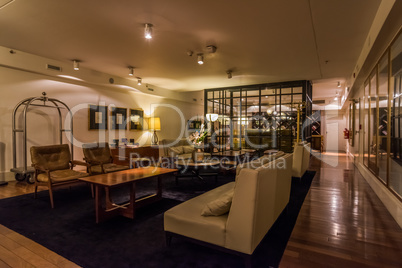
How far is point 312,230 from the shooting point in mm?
2580

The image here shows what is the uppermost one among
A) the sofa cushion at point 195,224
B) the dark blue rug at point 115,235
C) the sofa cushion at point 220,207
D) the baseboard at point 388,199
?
the sofa cushion at point 220,207

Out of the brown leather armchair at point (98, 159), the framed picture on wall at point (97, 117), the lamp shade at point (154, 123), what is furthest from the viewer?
the lamp shade at point (154, 123)

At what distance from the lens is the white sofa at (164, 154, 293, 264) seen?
1.75 metres

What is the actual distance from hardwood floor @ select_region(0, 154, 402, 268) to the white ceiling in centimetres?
274

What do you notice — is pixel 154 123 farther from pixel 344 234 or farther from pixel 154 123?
pixel 344 234

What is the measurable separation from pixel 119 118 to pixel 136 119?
683 millimetres

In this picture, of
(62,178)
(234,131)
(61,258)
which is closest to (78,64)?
(62,178)

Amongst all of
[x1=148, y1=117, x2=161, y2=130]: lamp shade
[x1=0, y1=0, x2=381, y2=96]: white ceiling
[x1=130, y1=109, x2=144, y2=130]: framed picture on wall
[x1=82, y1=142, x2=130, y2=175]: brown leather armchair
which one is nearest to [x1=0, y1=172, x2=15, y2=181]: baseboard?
[x1=82, y1=142, x2=130, y2=175]: brown leather armchair

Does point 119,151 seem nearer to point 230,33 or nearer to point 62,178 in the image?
point 62,178

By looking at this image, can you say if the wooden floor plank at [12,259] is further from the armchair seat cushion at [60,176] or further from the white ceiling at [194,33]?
the white ceiling at [194,33]

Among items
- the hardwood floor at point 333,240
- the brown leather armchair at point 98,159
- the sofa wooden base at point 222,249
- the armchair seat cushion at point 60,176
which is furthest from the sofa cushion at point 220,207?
the brown leather armchair at point 98,159

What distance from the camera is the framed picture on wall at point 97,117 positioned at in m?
6.18

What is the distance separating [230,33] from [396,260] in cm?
349

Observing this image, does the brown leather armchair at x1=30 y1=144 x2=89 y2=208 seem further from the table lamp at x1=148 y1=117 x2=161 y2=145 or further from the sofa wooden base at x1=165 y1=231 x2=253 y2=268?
the table lamp at x1=148 y1=117 x2=161 y2=145
